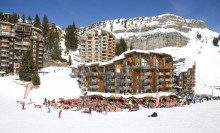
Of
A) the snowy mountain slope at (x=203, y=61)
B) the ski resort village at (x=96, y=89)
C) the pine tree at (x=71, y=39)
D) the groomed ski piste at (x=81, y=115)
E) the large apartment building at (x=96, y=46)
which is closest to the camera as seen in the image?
the groomed ski piste at (x=81, y=115)

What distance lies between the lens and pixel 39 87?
73062 mm

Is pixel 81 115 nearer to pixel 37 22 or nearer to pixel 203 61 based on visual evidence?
pixel 37 22

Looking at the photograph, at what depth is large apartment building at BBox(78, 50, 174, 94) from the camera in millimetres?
77000

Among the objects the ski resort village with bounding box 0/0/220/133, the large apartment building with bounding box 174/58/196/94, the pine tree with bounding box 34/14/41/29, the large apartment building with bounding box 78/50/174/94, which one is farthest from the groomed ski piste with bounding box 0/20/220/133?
the pine tree with bounding box 34/14/41/29

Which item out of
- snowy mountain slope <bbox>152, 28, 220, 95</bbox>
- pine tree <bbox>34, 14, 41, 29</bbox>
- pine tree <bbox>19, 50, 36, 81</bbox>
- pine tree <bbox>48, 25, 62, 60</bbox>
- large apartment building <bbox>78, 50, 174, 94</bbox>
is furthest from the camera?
pine tree <bbox>34, 14, 41, 29</bbox>

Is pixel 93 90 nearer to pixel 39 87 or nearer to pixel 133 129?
pixel 39 87

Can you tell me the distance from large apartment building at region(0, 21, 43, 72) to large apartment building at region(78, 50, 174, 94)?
90.7 feet

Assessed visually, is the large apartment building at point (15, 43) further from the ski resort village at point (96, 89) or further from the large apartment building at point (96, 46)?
the large apartment building at point (96, 46)

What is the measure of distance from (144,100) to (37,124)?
130 feet

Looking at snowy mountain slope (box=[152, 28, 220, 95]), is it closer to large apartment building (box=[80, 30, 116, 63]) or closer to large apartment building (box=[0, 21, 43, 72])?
large apartment building (box=[80, 30, 116, 63])

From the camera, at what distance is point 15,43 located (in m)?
99.1

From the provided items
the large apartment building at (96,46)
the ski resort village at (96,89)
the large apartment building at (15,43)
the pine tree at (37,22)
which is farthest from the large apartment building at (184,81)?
the pine tree at (37,22)

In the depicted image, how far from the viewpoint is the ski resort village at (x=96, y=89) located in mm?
38000

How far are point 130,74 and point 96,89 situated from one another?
12444 millimetres
